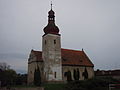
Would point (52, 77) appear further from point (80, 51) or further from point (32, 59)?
point (80, 51)

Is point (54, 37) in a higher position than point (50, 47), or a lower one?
higher

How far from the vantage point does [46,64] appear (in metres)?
40.3

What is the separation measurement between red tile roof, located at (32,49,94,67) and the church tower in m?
1.88

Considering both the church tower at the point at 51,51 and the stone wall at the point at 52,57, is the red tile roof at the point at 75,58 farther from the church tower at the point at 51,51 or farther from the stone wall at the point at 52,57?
the church tower at the point at 51,51

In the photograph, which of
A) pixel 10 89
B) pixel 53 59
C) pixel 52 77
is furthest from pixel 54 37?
pixel 10 89

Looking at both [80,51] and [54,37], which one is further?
[80,51]

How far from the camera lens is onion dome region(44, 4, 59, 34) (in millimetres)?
41625

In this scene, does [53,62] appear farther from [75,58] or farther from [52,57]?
[75,58]

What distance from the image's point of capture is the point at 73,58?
45.8 m

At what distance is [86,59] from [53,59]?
12248mm

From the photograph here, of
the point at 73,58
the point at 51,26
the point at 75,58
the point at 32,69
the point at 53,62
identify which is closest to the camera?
the point at 53,62

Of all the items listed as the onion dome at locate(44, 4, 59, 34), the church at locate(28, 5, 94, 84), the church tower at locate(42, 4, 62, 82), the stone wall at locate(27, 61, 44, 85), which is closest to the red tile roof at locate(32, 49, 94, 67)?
the church at locate(28, 5, 94, 84)

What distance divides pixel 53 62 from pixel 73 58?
291 inches

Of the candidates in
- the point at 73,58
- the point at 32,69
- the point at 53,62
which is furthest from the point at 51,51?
the point at 73,58
